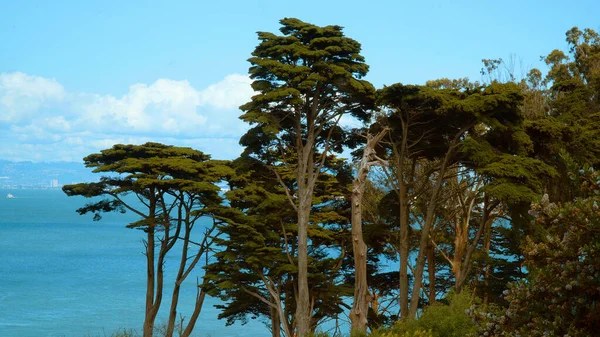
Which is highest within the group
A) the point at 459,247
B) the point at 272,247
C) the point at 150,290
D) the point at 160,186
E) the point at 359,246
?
the point at 160,186

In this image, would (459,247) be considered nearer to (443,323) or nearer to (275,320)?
(275,320)

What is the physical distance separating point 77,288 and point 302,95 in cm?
3827

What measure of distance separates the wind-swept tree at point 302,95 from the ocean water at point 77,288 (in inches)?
302

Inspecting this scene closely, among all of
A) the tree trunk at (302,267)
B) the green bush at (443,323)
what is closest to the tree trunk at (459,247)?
the tree trunk at (302,267)

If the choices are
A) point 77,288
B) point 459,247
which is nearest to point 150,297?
point 459,247

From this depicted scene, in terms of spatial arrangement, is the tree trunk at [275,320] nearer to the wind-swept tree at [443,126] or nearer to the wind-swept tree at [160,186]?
the wind-swept tree at [160,186]

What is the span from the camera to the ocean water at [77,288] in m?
39.7

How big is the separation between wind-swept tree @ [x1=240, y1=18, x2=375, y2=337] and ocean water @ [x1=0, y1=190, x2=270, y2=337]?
766cm

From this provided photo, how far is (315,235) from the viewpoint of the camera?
19.7 meters

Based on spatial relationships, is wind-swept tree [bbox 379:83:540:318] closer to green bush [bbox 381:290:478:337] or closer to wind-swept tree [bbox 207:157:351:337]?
wind-swept tree [bbox 207:157:351:337]

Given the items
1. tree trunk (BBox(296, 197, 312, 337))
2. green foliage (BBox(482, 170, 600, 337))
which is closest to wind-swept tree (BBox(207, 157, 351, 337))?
tree trunk (BBox(296, 197, 312, 337))

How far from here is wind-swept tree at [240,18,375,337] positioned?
17.0 meters

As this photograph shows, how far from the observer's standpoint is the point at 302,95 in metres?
18.0

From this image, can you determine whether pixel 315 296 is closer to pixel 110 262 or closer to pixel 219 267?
pixel 219 267
